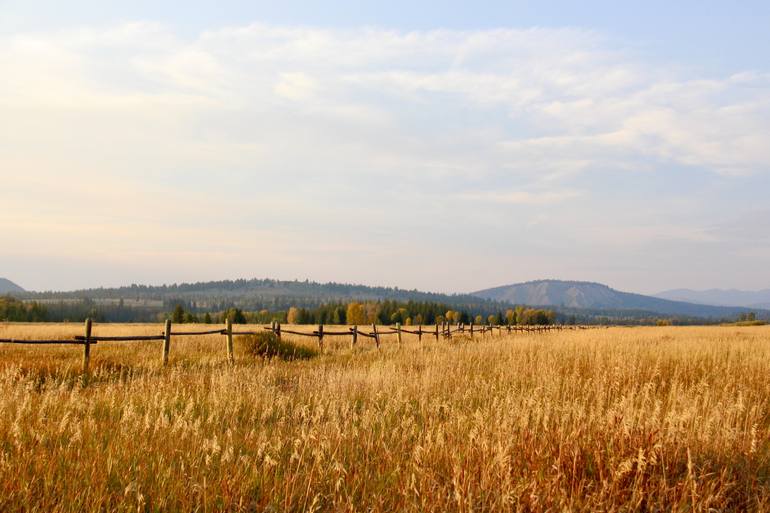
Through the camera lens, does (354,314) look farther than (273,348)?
Yes

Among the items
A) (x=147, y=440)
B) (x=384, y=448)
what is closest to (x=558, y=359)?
(x=384, y=448)

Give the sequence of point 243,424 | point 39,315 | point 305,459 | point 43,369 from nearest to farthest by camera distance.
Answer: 1. point 305,459
2. point 243,424
3. point 43,369
4. point 39,315

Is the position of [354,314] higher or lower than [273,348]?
lower

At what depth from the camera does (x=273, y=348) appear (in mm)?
19422

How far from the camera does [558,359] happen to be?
43.8ft

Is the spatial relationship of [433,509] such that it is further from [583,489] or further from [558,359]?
[558,359]

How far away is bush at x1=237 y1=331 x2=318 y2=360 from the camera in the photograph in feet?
63.3

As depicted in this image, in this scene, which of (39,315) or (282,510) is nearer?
(282,510)

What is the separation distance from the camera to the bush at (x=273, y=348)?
19.3 metres

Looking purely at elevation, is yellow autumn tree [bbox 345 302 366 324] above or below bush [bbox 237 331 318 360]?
below

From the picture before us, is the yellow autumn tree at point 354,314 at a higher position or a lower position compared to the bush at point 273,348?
lower

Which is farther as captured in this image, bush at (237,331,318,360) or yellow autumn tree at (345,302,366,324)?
yellow autumn tree at (345,302,366,324)

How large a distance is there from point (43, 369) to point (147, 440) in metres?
9.67

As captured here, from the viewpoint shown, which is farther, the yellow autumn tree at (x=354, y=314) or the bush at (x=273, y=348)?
the yellow autumn tree at (x=354, y=314)
